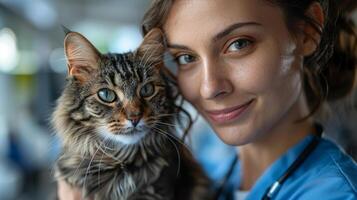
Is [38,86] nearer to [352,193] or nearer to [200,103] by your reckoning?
[200,103]

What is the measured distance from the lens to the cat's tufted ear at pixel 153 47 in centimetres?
110

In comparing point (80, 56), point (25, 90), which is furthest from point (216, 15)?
point (25, 90)

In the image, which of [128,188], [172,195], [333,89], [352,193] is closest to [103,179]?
[128,188]

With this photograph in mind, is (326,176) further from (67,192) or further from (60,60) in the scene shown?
(60,60)

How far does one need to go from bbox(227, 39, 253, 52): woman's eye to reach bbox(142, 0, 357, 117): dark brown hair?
0.13 meters

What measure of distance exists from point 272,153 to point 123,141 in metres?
0.50

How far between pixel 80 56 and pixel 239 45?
1.41 feet

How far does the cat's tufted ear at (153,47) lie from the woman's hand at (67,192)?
0.44m

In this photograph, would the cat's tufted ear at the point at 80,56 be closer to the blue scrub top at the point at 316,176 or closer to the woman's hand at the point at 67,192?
the woman's hand at the point at 67,192

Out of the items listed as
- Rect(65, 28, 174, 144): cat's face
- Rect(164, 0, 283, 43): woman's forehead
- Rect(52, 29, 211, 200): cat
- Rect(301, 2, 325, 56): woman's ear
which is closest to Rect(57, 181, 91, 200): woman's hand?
Rect(52, 29, 211, 200): cat

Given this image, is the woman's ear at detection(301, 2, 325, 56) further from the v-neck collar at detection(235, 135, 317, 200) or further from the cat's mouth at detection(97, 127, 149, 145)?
the cat's mouth at detection(97, 127, 149, 145)

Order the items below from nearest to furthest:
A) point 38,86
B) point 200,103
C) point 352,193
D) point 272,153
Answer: point 352,193, point 200,103, point 272,153, point 38,86

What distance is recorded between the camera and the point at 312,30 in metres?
1.12

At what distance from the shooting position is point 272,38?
1.04 meters
